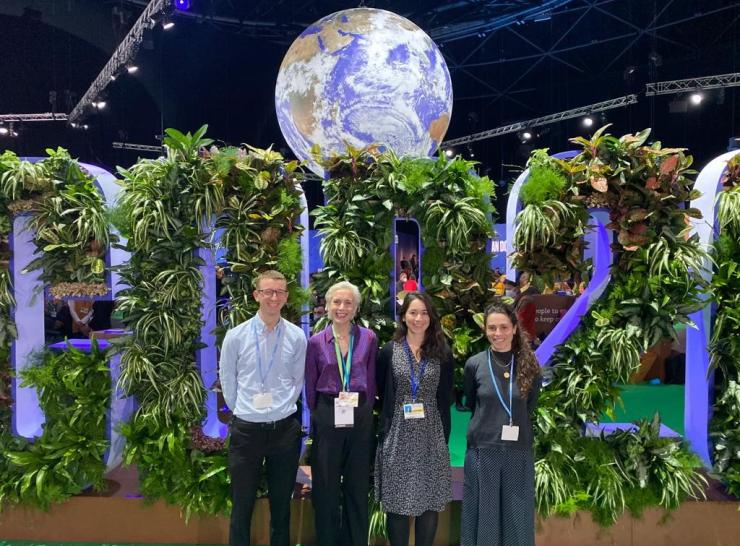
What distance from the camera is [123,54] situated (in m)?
9.47

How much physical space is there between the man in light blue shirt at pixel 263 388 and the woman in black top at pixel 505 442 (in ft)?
3.12

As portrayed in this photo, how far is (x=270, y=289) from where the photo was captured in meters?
2.81

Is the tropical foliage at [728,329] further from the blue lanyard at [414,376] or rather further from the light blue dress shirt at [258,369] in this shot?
the light blue dress shirt at [258,369]

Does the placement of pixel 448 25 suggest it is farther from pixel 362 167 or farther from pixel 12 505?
pixel 12 505

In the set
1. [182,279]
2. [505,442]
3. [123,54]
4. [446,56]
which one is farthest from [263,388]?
[446,56]

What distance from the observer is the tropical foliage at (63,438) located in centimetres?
349

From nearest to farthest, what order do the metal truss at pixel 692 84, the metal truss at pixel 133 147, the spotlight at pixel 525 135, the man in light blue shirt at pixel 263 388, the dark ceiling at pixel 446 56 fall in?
the man in light blue shirt at pixel 263 388 < the metal truss at pixel 692 84 < the dark ceiling at pixel 446 56 < the metal truss at pixel 133 147 < the spotlight at pixel 525 135

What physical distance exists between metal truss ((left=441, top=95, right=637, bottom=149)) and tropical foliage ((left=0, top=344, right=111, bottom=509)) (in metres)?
10.5

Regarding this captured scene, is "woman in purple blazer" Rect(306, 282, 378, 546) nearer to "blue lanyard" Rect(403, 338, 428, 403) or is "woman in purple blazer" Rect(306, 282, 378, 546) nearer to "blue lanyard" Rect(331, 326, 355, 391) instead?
"blue lanyard" Rect(331, 326, 355, 391)

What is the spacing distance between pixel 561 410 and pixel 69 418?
309 centimetres

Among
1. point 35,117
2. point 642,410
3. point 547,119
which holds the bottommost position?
point 642,410

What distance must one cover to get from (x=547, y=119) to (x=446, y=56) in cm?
277

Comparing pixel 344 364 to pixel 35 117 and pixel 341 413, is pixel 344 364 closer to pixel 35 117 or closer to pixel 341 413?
pixel 341 413

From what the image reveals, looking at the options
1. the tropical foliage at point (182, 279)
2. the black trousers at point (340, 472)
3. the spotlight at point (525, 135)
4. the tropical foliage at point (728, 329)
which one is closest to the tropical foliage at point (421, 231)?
the tropical foliage at point (182, 279)
